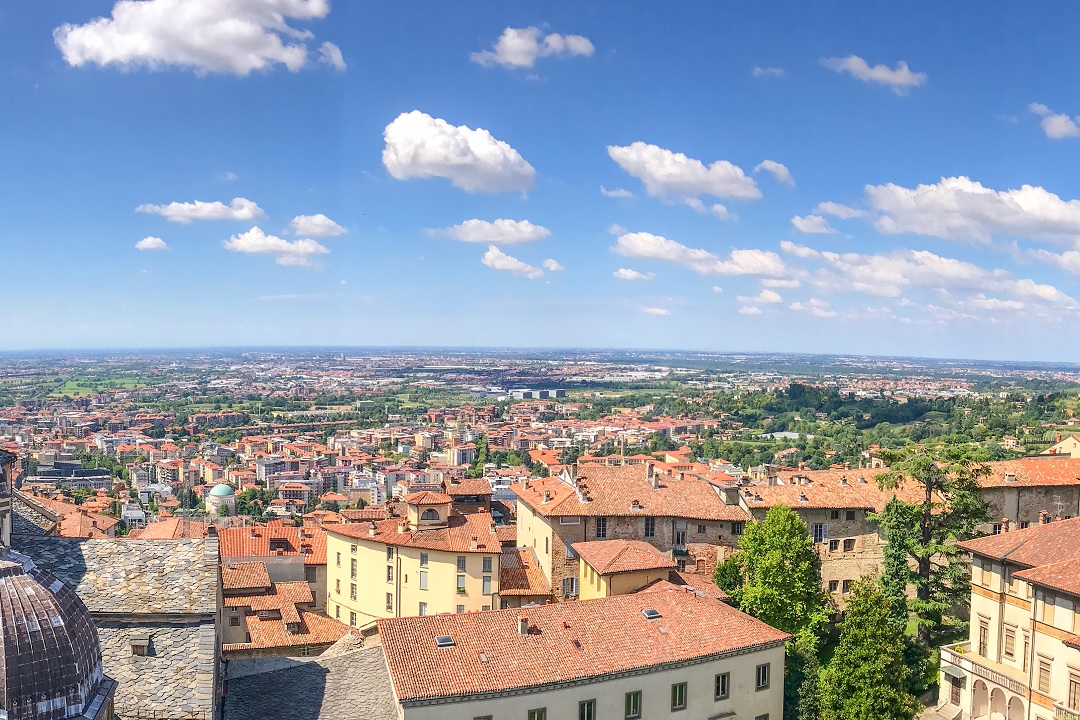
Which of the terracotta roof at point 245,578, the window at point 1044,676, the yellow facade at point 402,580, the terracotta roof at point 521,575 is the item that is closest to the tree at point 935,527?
the window at point 1044,676

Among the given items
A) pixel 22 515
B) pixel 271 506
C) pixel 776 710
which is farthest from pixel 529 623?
pixel 271 506

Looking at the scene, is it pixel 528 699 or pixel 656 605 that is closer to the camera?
pixel 528 699

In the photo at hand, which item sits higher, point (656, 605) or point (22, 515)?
point (22, 515)

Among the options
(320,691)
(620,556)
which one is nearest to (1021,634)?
(620,556)

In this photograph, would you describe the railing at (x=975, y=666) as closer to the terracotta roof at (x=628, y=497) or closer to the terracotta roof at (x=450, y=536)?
the terracotta roof at (x=628, y=497)

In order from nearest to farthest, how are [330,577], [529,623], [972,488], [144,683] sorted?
[144,683], [529,623], [972,488], [330,577]

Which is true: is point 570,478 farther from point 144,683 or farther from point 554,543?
point 144,683

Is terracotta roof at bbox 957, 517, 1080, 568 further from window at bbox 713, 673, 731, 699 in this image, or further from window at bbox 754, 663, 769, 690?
window at bbox 713, 673, 731, 699
